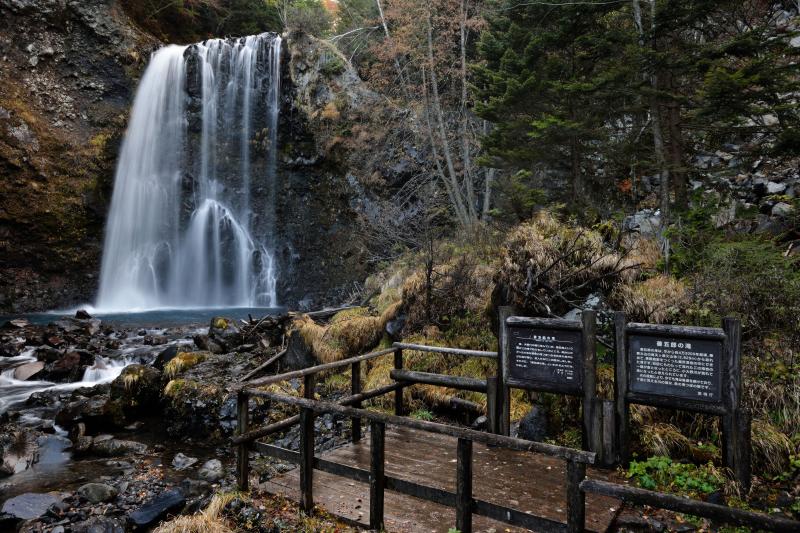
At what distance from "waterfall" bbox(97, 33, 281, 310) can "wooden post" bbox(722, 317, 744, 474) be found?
21049mm

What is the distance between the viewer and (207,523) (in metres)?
4.57

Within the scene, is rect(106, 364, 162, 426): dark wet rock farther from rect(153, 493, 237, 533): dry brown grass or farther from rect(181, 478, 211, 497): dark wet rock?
rect(153, 493, 237, 533): dry brown grass

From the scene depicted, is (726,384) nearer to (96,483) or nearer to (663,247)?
(663,247)

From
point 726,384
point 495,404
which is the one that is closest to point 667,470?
point 726,384

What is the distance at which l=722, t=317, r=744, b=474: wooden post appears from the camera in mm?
4441

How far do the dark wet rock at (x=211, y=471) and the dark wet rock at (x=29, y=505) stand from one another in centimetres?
169

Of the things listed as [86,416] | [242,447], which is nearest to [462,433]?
[242,447]

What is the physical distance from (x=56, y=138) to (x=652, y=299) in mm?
25393

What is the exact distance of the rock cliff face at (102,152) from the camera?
71.0ft

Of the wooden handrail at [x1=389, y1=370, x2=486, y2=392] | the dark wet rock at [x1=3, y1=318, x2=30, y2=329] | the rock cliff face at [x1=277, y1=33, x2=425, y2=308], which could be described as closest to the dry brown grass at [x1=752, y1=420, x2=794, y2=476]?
the wooden handrail at [x1=389, y1=370, x2=486, y2=392]

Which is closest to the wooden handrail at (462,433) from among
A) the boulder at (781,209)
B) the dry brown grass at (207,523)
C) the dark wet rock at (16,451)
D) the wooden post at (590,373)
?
the dry brown grass at (207,523)

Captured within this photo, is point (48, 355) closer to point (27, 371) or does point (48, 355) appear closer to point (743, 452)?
point (27, 371)

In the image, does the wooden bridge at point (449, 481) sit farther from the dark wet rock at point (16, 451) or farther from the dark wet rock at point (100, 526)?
the dark wet rock at point (16, 451)

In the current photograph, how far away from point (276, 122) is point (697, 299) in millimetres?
23069
